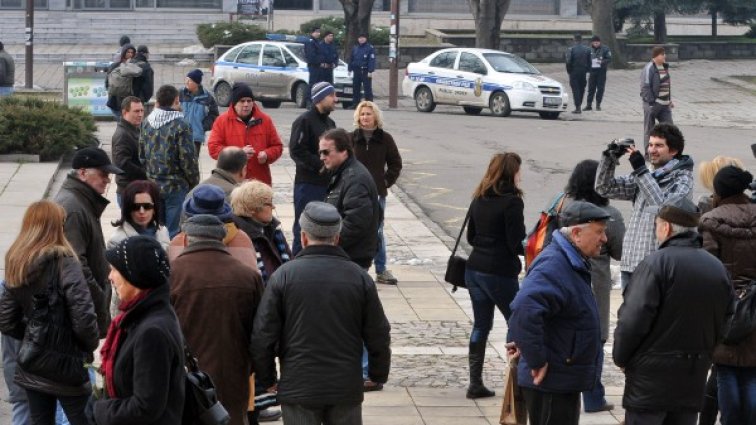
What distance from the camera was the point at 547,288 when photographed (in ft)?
22.7

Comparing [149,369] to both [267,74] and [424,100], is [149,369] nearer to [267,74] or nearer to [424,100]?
[424,100]

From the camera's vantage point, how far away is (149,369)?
5535mm

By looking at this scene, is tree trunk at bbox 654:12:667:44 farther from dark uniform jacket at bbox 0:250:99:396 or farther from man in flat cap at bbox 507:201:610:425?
dark uniform jacket at bbox 0:250:99:396

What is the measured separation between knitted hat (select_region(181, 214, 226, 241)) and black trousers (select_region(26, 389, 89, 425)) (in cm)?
105

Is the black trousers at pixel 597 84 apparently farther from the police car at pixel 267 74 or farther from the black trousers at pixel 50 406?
the black trousers at pixel 50 406

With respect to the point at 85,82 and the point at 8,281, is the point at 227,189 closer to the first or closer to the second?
the point at 8,281

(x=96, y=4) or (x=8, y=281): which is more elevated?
(x=96, y=4)

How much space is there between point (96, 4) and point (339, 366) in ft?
172

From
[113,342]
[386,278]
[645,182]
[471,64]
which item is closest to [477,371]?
[645,182]

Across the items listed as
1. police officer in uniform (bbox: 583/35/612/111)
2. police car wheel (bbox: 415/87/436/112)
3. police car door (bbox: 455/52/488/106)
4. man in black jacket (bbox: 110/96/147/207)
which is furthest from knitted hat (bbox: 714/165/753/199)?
police officer in uniform (bbox: 583/35/612/111)

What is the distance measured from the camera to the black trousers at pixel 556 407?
7074mm

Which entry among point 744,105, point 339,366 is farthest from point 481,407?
point 744,105

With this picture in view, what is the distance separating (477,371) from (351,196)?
58.4 inches

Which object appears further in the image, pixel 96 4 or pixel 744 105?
pixel 96 4
